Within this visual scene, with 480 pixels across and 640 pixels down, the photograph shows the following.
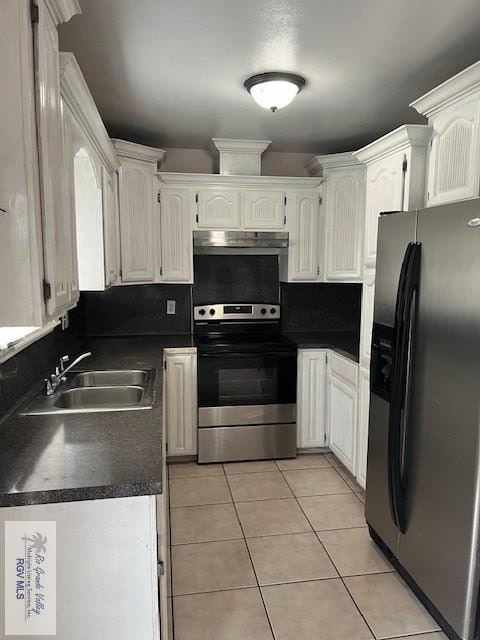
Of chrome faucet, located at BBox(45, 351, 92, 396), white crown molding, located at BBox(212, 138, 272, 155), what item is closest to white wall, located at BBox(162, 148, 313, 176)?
white crown molding, located at BBox(212, 138, 272, 155)

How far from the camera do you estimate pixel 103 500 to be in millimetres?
1243

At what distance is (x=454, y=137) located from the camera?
2.08 m

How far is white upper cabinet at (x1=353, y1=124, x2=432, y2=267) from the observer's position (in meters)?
2.28

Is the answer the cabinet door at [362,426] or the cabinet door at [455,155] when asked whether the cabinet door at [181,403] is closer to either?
the cabinet door at [362,426]

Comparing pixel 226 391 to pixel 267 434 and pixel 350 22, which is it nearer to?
pixel 267 434

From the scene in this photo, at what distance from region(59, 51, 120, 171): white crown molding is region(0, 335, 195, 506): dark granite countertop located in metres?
1.22

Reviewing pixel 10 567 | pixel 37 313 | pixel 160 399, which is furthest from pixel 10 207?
pixel 160 399

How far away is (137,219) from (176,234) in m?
0.32

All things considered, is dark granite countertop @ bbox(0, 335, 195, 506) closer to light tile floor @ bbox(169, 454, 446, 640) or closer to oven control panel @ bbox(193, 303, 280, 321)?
light tile floor @ bbox(169, 454, 446, 640)

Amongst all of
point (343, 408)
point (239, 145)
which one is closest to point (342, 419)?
point (343, 408)

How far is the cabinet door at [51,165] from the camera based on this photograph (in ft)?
3.98

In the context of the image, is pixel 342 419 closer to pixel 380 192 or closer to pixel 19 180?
pixel 380 192

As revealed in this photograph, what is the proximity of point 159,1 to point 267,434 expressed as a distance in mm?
2738

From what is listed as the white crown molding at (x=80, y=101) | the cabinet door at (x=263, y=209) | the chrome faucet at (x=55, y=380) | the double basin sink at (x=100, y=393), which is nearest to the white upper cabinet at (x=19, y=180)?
the white crown molding at (x=80, y=101)
